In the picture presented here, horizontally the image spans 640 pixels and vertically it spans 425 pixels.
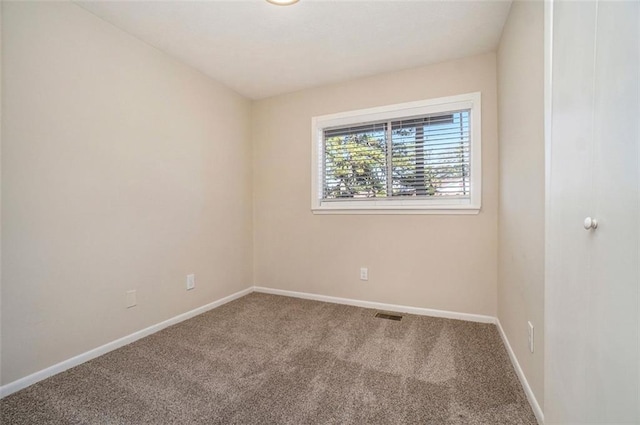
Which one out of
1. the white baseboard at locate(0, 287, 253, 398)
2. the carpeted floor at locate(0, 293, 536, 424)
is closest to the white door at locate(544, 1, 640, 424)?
the carpeted floor at locate(0, 293, 536, 424)

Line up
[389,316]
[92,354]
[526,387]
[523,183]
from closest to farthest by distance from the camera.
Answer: [526,387] → [523,183] → [92,354] → [389,316]

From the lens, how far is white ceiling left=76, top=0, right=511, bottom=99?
186cm

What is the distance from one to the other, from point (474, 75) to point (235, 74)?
219 cm

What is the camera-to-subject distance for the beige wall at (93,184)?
1569 mm

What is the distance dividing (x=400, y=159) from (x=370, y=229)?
746mm

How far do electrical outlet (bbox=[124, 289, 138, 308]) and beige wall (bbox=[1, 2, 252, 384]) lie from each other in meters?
0.03

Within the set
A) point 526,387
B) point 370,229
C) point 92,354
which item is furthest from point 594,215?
point 92,354

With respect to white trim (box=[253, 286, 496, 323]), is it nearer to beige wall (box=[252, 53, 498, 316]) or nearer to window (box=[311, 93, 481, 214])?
beige wall (box=[252, 53, 498, 316])

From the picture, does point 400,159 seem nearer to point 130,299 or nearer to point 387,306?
point 387,306

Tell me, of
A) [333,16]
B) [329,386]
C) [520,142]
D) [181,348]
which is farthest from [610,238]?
[181,348]

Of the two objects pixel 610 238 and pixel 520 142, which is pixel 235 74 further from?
pixel 610 238

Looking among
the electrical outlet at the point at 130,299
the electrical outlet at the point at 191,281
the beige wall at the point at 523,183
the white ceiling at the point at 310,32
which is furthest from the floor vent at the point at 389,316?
the white ceiling at the point at 310,32

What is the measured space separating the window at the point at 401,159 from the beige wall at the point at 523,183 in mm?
333

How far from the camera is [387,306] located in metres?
2.77
